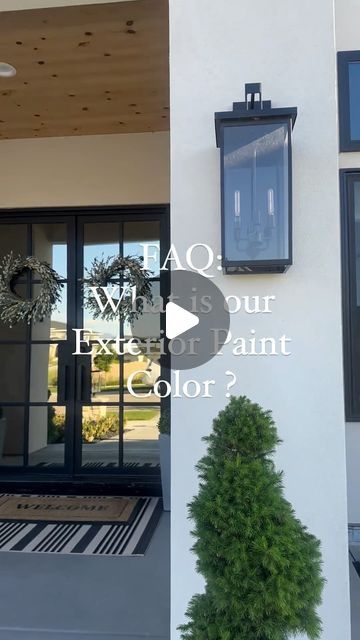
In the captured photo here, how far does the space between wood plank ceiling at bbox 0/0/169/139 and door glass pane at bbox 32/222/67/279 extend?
76 centimetres

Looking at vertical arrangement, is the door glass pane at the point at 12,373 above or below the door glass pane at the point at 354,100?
below

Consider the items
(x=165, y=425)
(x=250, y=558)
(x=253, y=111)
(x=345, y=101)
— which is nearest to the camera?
(x=250, y=558)

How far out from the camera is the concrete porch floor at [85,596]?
202 centimetres

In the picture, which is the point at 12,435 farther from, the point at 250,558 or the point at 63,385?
the point at 250,558

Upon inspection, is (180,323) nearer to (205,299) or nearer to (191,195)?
(205,299)

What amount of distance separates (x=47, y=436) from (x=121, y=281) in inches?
56.3

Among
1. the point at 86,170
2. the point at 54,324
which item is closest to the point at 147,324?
the point at 54,324

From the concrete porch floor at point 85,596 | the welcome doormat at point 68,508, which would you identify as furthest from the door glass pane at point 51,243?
the concrete porch floor at point 85,596

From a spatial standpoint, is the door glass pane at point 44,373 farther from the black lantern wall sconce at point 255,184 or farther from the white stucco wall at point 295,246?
the black lantern wall sconce at point 255,184

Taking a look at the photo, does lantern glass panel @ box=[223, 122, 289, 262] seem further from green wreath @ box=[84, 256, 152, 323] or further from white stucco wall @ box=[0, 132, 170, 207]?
white stucco wall @ box=[0, 132, 170, 207]

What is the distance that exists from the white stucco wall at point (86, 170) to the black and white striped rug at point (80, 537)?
244cm

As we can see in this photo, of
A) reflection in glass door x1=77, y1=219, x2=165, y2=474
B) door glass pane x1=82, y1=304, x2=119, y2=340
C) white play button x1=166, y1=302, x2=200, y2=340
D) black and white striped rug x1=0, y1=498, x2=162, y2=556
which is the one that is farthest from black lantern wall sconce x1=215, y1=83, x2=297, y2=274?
door glass pane x1=82, y1=304, x2=119, y2=340

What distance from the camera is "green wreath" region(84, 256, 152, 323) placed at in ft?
12.6

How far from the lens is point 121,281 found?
399 cm
